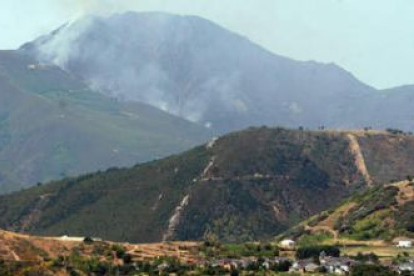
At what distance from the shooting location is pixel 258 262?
156m

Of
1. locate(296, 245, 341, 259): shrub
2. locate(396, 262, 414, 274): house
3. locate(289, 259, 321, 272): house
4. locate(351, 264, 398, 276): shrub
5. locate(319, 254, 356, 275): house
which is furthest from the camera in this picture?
locate(296, 245, 341, 259): shrub

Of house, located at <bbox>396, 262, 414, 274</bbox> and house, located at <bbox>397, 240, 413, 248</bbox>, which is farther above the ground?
house, located at <bbox>397, 240, 413, 248</bbox>

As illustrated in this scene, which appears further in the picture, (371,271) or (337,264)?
(337,264)

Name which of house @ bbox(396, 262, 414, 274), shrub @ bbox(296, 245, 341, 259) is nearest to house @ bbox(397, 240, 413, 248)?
shrub @ bbox(296, 245, 341, 259)

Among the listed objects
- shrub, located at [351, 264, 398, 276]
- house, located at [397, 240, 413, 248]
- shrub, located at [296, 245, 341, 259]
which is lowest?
shrub, located at [351, 264, 398, 276]

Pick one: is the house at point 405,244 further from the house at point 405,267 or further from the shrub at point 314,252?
the house at point 405,267

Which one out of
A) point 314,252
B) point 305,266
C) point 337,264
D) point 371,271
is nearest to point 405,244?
point 314,252

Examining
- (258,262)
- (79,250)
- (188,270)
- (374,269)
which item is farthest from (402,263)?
(79,250)

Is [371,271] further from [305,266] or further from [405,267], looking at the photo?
[305,266]

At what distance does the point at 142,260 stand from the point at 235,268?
18864 millimetres

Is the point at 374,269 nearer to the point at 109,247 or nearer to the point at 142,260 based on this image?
the point at 142,260

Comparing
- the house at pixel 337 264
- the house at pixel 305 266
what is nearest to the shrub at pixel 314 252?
the house at pixel 337 264

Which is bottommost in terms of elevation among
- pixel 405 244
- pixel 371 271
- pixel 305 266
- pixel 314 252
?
pixel 371 271

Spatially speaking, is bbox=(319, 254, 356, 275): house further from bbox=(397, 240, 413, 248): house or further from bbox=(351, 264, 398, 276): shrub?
bbox=(397, 240, 413, 248): house
